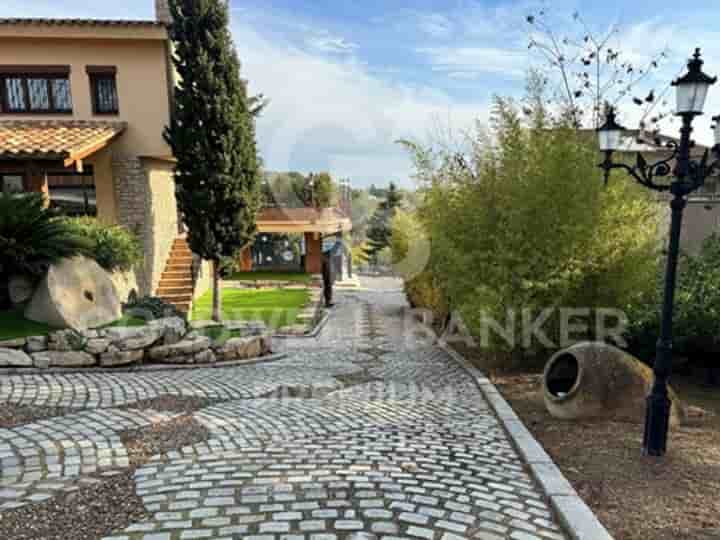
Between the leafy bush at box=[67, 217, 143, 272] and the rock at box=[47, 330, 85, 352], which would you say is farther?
the leafy bush at box=[67, 217, 143, 272]

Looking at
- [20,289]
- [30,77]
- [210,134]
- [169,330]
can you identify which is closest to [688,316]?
[169,330]

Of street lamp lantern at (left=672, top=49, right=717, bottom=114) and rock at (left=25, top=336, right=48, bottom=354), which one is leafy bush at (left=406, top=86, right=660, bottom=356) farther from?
rock at (left=25, top=336, right=48, bottom=354)

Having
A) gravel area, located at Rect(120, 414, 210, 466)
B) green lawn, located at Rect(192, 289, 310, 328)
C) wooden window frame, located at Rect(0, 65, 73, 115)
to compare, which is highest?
wooden window frame, located at Rect(0, 65, 73, 115)

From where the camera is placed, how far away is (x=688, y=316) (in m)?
5.32

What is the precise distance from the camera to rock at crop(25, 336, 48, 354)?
Answer: 5.72 meters

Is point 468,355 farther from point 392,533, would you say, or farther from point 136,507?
point 136,507

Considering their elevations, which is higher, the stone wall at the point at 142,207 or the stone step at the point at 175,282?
the stone wall at the point at 142,207

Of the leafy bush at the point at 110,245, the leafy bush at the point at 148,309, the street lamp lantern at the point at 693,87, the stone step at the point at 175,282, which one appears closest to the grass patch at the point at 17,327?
the leafy bush at the point at 148,309

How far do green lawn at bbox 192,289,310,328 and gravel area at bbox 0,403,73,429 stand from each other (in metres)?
5.86

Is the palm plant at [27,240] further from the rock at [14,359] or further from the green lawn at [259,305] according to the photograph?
the green lawn at [259,305]

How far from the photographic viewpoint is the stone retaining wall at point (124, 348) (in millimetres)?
5695

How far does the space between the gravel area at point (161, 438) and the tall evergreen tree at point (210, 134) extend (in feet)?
21.9

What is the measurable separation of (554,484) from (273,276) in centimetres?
1676

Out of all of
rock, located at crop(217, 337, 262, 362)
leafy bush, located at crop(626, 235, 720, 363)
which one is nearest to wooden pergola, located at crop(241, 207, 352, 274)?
rock, located at crop(217, 337, 262, 362)
